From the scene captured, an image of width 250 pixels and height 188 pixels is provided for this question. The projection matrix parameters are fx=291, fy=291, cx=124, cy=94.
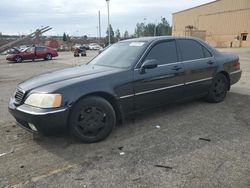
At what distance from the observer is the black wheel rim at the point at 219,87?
6371 millimetres

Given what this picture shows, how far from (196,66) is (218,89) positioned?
0.98 metres

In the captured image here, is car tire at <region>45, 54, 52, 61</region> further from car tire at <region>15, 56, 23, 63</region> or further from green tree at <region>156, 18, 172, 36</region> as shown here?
green tree at <region>156, 18, 172, 36</region>

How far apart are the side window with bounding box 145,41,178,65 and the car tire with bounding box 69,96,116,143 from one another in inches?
50.1

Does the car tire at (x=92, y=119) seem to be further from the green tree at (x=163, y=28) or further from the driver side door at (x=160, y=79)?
the green tree at (x=163, y=28)

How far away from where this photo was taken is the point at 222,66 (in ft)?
21.0

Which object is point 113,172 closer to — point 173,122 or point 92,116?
point 92,116

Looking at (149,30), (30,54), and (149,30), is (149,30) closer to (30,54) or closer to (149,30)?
(149,30)

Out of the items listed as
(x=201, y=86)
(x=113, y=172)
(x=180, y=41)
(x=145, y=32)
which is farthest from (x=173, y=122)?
(x=145, y=32)

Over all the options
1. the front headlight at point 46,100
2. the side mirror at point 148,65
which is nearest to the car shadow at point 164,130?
the front headlight at point 46,100

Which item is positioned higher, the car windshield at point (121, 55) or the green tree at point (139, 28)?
the green tree at point (139, 28)

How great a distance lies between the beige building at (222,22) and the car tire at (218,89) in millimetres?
46060

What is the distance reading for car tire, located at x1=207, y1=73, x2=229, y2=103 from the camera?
A: 6305mm

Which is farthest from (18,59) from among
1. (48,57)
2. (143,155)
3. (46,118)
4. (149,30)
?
(149,30)

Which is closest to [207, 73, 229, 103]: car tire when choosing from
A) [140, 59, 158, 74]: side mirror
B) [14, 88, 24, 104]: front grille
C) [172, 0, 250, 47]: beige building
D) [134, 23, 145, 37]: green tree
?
[140, 59, 158, 74]: side mirror
